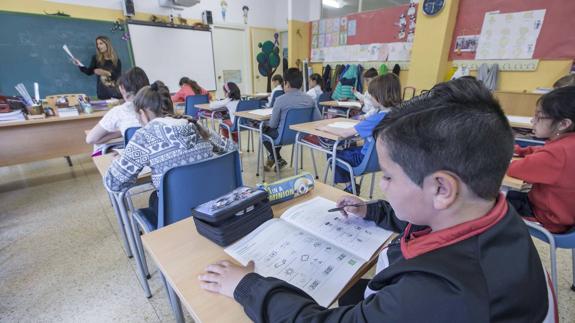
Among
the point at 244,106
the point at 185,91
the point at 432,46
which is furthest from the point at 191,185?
the point at 432,46

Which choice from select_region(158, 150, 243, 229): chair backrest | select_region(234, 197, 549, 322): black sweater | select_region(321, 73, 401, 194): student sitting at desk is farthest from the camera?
select_region(321, 73, 401, 194): student sitting at desk

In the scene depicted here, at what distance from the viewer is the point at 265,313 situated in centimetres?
52

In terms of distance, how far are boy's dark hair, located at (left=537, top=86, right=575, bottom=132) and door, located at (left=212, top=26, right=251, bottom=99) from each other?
20.5 ft

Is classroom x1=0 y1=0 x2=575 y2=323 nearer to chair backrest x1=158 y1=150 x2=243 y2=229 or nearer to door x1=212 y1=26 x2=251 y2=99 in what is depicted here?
chair backrest x1=158 y1=150 x2=243 y2=229

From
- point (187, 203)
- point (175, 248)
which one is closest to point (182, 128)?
point (187, 203)

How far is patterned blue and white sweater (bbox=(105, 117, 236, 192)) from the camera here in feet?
3.78

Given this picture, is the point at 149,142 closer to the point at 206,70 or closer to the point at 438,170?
the point at 438,170

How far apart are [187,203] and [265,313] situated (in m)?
0.77

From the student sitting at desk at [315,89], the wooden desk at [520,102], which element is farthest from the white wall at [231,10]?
the wooden desk at [520,102]

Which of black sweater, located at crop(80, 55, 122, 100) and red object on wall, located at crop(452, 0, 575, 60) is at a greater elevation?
red object on wall, located at crop(452, 0, 575, 60)

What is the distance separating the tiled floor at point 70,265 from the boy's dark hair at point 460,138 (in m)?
1.40

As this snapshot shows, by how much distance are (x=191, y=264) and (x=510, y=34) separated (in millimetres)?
5128

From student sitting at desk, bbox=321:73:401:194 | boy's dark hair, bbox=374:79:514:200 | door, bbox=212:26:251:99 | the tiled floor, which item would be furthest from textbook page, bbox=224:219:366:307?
door, bbox=212:26:251:99

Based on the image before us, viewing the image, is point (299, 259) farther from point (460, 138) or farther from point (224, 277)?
point (460, 138)
